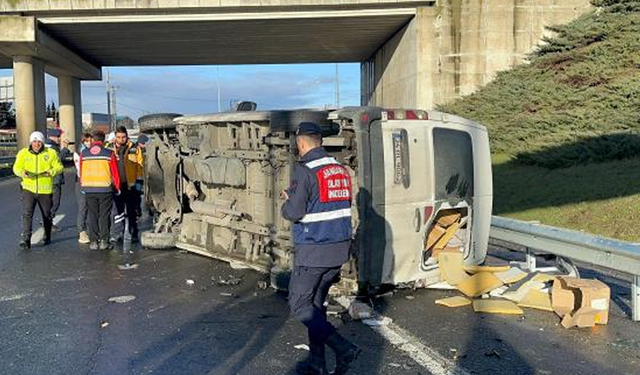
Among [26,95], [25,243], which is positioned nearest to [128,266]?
[25,243]

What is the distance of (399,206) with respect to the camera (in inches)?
221

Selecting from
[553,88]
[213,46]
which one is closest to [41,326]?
[553,88]

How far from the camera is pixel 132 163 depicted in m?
9.49

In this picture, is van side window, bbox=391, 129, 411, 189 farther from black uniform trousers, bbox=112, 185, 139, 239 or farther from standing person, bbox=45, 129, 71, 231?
standing person, bbox=45, 129, 71, 231

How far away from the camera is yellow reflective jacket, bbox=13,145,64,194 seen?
8.71 meters

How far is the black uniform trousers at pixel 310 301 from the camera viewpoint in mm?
3891

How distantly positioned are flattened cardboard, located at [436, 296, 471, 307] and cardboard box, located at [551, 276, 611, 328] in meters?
0.79

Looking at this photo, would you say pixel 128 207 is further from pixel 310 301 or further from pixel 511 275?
pixel 310 301

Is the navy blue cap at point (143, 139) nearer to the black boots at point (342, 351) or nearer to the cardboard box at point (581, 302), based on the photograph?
the black boots at point (342, 351)

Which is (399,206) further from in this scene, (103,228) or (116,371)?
(103,228)

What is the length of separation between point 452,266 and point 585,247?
1251 mm

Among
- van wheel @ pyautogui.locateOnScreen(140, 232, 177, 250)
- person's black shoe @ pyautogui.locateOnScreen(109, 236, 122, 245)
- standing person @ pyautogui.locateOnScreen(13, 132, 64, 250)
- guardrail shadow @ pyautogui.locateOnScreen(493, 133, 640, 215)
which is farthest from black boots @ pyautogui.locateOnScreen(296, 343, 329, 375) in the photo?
guardrail shadow @ pyautogui.locateOnScreen(493, 133, 640, 215)

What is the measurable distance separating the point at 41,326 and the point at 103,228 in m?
3.55

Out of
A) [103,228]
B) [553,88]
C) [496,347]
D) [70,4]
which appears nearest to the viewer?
[496,347]
